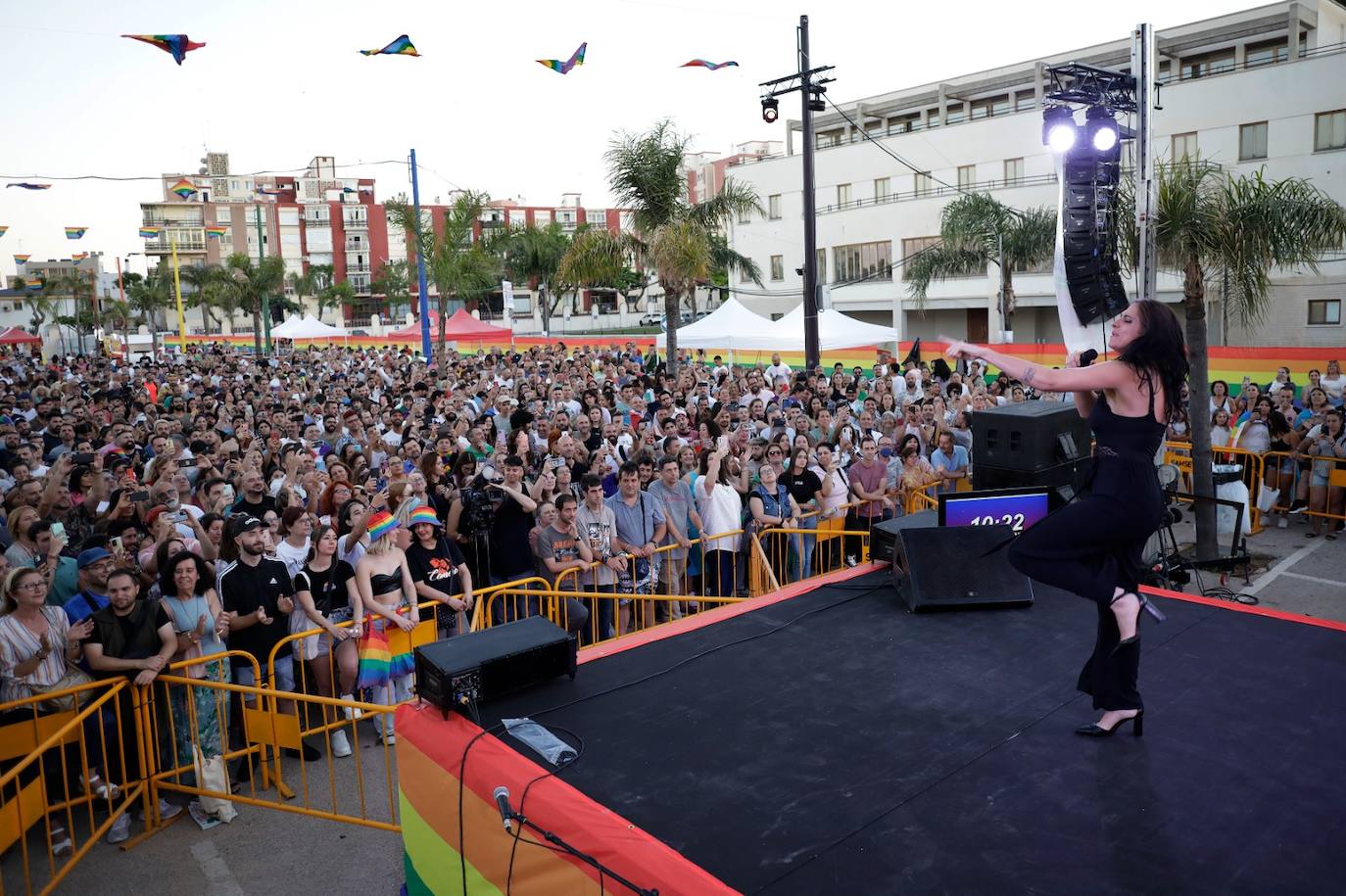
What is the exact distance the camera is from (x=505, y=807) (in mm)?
3254

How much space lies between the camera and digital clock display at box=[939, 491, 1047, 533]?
5656mm

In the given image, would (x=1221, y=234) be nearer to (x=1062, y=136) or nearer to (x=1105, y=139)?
(x=1105, y=139)

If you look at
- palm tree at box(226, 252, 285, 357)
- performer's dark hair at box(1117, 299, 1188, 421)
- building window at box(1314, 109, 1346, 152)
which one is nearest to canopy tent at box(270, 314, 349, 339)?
palm tree at box(226, 252, 285, 357)

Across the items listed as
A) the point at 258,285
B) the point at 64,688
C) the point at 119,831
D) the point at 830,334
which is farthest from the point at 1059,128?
the point at 258,285

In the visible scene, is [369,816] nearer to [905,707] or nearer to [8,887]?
[8,887]

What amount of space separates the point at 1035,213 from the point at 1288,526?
1792 centimetres

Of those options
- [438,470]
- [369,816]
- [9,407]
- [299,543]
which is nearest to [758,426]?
[438,470]

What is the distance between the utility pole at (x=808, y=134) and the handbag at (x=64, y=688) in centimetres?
1122

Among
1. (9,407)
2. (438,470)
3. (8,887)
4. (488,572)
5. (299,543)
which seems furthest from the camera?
(9,407)

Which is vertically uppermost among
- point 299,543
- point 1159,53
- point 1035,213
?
point 1159,53

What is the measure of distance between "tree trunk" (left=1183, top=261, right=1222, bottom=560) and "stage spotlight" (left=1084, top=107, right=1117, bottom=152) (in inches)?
59.1

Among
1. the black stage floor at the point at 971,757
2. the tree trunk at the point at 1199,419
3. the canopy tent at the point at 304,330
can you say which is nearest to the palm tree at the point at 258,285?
the canopy tent at the point at 304,330

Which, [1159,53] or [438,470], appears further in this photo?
[1159,53]

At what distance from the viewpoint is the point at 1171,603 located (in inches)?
204
